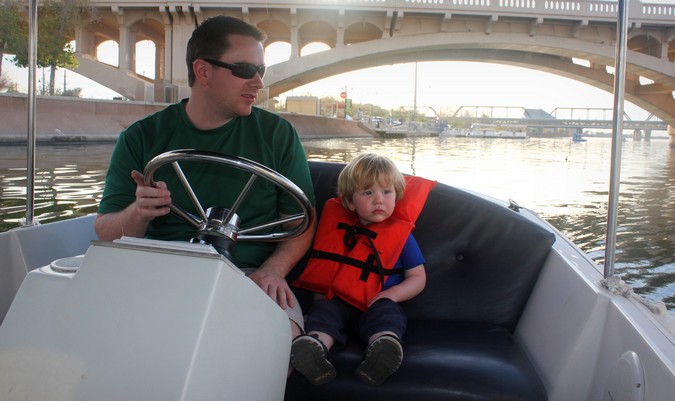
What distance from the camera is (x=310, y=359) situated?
5.59 ft

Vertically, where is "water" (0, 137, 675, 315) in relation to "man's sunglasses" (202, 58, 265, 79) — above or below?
below

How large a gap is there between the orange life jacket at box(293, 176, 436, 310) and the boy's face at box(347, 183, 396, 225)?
4 cm

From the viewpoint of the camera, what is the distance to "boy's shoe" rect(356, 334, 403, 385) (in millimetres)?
1730

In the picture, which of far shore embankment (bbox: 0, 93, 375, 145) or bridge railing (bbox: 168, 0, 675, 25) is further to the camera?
bridge railing (bbox: 168, 0, 675, 25)

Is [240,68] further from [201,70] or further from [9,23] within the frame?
[9,23]

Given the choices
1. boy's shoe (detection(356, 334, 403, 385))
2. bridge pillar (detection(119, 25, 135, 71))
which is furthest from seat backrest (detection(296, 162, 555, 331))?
bridge pillar (detection(119, 25, 135, 71))

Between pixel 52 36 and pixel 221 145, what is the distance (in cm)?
2390

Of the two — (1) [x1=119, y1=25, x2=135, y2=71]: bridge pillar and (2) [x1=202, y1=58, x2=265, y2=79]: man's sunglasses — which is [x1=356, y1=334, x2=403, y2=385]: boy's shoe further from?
(1) [x1=119, y1=25, x2=135, y2=71]: bridge pillar

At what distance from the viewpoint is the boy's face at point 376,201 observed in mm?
2109

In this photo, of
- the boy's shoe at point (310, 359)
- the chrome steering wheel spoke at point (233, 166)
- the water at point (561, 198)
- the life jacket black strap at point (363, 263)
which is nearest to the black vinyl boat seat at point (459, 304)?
the boy's shoe at point (310, 359)

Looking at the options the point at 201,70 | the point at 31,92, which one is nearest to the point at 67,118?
the point at 31,92

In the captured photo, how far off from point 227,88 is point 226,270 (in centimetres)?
90

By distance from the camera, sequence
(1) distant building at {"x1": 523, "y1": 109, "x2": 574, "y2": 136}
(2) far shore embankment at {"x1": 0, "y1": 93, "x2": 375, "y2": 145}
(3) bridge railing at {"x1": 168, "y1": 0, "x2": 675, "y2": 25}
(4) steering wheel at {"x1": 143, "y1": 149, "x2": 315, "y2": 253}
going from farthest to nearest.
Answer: (1) distant building at {"x1": 523, "y1": 109, "x2": 574, "y2": 136} → (3) bridge railing at {"x1": 168, "y1": 0, "x2": 675, "y2": 25} → (2) far shore embankment at {"x1": 0, "y1": 93, "x2": 375, "y2": 145} → (4) steering wheel at {"x1": 143, "y1": 149, "x2": 315, "y2": 253}

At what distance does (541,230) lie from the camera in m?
2.23
